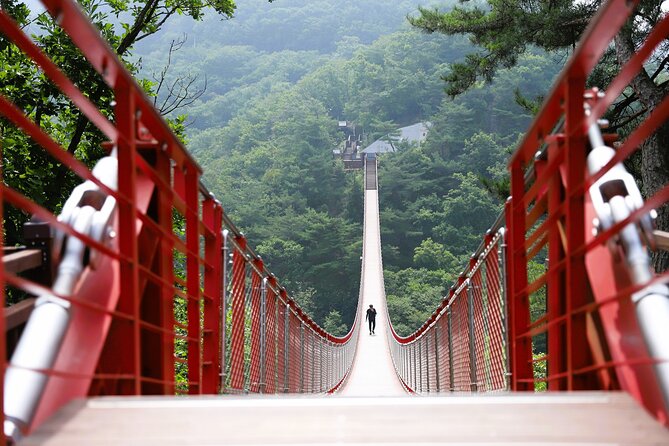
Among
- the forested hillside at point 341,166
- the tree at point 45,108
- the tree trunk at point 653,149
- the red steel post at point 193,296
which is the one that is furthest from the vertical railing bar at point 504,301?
the forested hillside at point 341,166

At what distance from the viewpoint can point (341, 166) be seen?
177ft

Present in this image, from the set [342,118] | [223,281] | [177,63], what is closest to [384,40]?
[342,118]

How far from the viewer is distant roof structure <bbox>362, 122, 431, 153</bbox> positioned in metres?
58.2

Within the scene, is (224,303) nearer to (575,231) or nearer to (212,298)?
(212,298)

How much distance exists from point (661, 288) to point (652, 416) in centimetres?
31

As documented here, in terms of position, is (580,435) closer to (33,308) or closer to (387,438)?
(387,438)

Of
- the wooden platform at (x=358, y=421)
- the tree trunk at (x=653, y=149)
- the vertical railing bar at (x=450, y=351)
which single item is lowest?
the wooden platform at (x=358, y=421)

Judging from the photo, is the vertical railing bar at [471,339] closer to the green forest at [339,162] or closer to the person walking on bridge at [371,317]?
the person walking on bridge at [371,317]

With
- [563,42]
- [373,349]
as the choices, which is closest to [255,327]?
[563,42]

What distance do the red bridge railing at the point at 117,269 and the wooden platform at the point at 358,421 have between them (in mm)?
109

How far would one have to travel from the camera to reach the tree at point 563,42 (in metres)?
8.19

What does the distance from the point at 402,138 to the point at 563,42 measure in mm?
49618

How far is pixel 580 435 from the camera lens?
1.55 metres

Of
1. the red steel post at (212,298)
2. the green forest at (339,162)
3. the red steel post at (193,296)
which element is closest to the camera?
the red steel post at (193,296)
